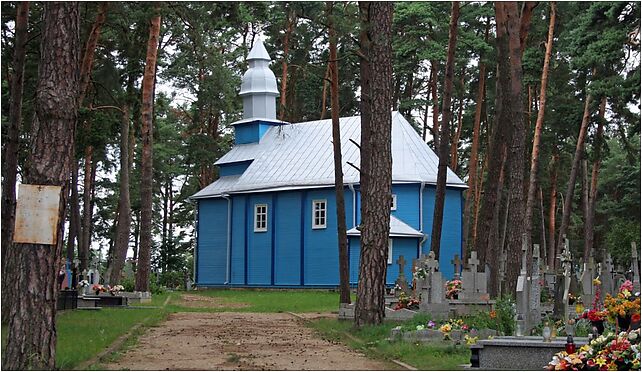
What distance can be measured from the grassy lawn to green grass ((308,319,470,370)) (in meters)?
3.72

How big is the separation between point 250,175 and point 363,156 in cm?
2245

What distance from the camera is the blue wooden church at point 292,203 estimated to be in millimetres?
38156

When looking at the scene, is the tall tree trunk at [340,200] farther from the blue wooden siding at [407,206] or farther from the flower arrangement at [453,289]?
the blue wooden siding at [407,206]

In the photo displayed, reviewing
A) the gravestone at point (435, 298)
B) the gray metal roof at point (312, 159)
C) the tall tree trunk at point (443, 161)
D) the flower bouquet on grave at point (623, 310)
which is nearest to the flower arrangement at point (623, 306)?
the flower bouquet on grave at point (623, 310)

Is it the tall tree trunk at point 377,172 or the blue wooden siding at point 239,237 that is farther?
the blue wooden siding at point 239,237

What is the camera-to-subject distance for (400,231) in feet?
121

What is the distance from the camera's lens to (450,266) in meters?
38.3

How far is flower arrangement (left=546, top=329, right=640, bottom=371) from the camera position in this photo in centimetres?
1019

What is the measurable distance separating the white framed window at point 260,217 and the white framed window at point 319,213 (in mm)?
2740

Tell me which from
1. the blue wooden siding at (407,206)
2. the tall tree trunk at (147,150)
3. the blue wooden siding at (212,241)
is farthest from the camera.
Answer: the blue wooden siding at (212,241)

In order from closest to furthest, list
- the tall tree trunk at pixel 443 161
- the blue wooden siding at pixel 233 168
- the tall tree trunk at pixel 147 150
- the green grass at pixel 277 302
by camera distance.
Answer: the tall tree trunk at pixel 443 161
the green grass at pixel 277 302
the tall tree trunk at pixel 147 150
the blue wooden siding at pixel 233 168

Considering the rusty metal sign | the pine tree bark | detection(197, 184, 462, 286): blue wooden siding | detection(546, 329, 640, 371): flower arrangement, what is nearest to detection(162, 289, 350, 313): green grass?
detection(197, 184, 462, 286): blue wooden siding

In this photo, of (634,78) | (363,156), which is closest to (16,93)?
(363,156)

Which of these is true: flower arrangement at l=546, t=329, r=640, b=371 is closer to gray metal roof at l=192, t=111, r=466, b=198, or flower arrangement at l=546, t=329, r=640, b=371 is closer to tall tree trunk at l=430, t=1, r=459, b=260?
tall tree trunk at l=430, t=1, r=459, b=260
